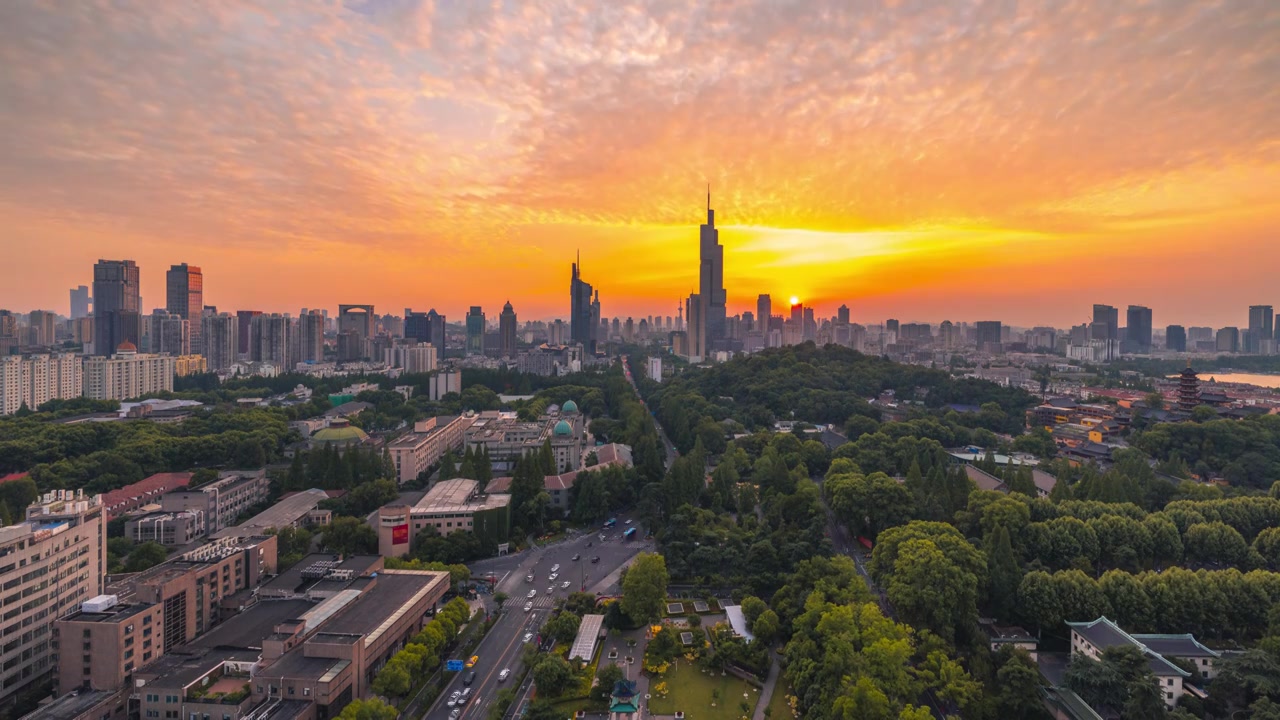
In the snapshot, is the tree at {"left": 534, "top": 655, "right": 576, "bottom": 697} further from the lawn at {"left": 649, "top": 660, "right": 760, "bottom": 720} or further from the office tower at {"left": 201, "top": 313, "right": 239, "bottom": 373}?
the office tower at {"left": 201, "top": 313, "right": 239, "bottom": 373}

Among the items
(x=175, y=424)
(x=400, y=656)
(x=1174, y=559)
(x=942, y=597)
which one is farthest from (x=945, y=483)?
(x=175, y=424)

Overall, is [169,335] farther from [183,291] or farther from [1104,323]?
[1104,323]

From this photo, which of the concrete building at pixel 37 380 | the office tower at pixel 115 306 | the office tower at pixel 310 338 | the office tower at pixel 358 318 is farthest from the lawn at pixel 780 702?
the office tower at pixel 358 318

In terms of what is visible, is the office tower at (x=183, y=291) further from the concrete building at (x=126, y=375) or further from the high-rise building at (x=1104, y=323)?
the high-rise building at (x=1104, y=323)

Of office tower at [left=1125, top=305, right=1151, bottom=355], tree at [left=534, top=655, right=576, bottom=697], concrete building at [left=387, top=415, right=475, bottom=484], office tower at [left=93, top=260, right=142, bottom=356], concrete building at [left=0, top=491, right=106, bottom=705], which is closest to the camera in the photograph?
concrete building at [left=0, top=491, right=106, bottom=705]

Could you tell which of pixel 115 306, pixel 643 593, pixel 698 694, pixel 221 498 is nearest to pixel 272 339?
pixel 115 306

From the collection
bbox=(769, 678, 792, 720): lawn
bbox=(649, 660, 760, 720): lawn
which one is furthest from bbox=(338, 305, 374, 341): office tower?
bbox=(769, 678, 792, 720): lawn
